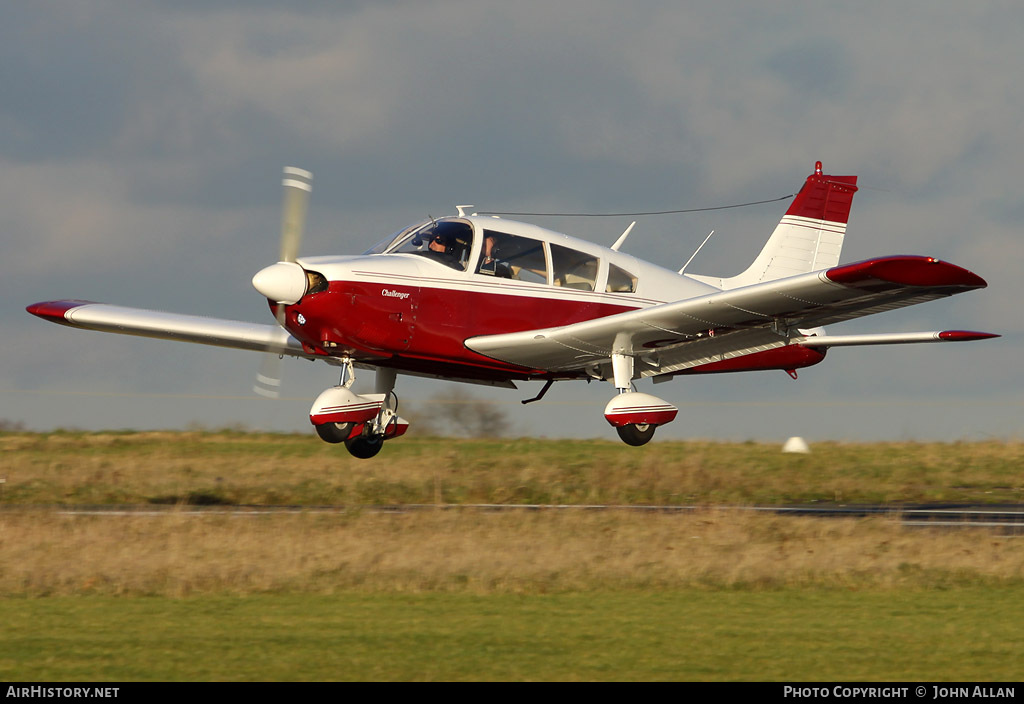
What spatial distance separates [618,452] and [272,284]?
32.1ft

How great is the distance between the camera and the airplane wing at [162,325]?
1598 cm

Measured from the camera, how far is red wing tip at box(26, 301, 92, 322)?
1666cm

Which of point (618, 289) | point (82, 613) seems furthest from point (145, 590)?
point (618, 289)

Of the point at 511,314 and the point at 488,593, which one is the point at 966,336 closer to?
the point at 511,314

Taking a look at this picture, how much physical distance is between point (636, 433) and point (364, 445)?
11.2 feet

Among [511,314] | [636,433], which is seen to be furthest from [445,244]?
[636,433]

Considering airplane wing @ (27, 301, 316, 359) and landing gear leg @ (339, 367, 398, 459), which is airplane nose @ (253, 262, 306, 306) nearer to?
landing gear leg @ (339, 367, 398, 459)

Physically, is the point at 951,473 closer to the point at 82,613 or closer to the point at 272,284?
the point at 272,284

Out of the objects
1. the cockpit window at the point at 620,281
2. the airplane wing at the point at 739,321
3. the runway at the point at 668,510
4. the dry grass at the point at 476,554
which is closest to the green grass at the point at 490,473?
the runway at the point at 668,510

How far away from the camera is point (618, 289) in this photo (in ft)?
48.7

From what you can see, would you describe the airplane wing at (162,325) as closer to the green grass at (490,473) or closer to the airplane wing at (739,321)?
the green grass at (490,473)

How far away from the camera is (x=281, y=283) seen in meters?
12.6

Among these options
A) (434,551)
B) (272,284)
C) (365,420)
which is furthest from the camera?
(365,420)

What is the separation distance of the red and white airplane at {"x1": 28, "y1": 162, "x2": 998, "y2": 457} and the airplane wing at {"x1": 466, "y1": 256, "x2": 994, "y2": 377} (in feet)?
0.08
